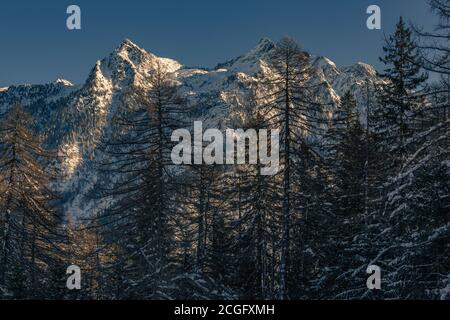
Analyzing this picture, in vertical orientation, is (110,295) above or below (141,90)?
below

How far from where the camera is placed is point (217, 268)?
30.1m

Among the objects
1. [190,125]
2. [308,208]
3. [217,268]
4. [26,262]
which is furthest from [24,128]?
[308,208]

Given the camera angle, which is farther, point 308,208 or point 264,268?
point 264,268

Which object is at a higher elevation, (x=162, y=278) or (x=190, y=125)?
(x=190, y=125)

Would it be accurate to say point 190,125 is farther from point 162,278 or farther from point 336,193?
point 336,193

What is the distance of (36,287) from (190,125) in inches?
521

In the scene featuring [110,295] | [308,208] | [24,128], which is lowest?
[110,295]

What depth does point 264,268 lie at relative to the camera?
27906 mm
